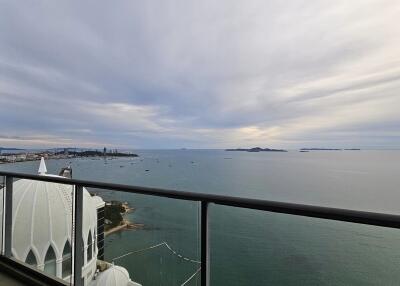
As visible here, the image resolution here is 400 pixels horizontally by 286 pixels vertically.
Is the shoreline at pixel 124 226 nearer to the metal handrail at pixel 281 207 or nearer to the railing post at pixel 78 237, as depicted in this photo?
the railing post at pixel 78 237

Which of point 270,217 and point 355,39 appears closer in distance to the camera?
point 270,217

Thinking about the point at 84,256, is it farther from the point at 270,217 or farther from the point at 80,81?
the point at 80,81

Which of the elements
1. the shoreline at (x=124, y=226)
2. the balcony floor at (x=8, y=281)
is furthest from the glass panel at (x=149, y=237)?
the balcony floor at (x=8, y=281)

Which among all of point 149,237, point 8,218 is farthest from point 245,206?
point 8,218

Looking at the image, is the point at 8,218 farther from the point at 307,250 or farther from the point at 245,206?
the point at 307,250

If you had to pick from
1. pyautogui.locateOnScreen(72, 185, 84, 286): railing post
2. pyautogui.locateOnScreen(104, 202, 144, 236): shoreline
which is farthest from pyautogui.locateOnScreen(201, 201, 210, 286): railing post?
pyautogui.locateOnScreen(72, 185, 84, 286): railing post

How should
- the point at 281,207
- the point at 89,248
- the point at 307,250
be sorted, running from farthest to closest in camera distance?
the point at 89,248, the point at 307,250, the point at 281,207

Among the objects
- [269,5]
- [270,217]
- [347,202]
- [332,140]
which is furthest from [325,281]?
[332,140]
